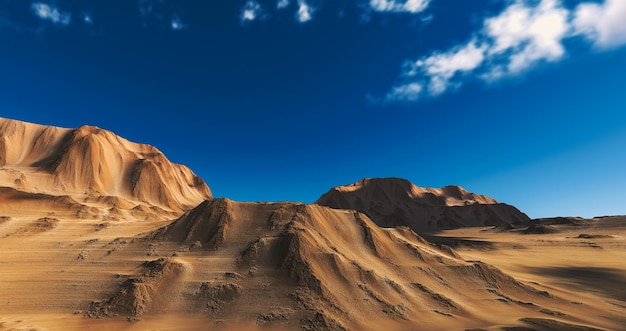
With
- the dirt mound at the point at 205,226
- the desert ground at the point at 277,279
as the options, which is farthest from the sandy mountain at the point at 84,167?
the dirt mound at the point at 205,226

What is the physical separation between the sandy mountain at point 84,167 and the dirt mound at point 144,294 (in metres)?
53.6

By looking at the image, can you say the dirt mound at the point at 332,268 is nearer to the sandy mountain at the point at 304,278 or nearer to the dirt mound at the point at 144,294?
the sandy mountain at the point at 304,278

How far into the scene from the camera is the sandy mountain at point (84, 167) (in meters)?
67.0

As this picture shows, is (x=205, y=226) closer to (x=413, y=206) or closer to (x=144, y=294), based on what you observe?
(x=144, y=294)

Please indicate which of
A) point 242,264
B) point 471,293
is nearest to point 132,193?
point 242,264

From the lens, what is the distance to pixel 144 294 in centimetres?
1945

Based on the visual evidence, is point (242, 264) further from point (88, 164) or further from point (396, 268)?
point (88, 164)

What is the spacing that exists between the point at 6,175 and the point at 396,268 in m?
76.0

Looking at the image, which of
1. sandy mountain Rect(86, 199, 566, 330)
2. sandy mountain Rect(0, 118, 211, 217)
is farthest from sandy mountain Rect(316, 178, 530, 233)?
sandy mountain Rect(86, 199, 566, 330)

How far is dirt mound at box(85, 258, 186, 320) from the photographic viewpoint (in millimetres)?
18484

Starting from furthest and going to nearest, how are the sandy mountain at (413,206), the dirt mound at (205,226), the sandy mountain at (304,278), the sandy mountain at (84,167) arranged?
1. the sandy mountain at (413,206)
2. the sandy mountain at (84,167)
3. the dirt mound at (205,226)
4. the sandy mountain at (304,278)

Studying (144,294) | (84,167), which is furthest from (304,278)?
(84,167)

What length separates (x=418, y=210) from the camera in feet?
420

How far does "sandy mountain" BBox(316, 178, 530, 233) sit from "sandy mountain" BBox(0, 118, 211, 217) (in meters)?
63.0
